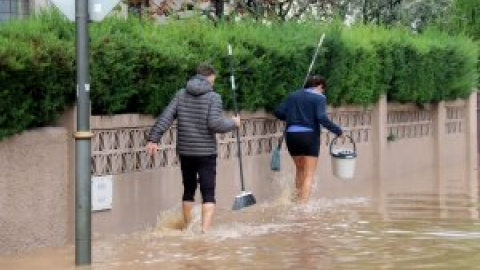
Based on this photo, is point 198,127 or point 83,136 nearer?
point 83,136

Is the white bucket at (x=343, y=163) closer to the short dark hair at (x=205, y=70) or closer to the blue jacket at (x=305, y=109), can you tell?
the blue jacket at (x=305, y=109)

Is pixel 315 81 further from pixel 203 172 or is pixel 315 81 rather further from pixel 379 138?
pixel 379 138

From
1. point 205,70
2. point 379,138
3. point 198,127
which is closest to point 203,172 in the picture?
point 198,127

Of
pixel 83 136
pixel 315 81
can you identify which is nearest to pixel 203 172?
pixel 83 136

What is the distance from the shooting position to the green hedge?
36.6 feet

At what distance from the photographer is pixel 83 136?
995 cm

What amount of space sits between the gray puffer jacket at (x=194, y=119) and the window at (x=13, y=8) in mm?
5982

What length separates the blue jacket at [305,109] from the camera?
15414mm

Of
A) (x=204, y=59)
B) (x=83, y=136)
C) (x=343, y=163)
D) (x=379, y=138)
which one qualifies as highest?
(x=204, y=59)

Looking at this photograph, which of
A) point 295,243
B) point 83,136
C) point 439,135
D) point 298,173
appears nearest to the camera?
point 83,136

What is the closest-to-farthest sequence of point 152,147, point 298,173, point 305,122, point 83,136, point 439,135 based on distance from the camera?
point 83,136 → point 152,147 → point 305,122 → point 298,173 → point 439,135

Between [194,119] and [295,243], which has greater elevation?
[194,119]

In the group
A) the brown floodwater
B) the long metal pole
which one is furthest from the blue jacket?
the long metal pole

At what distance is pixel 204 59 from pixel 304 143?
2.26 meters
